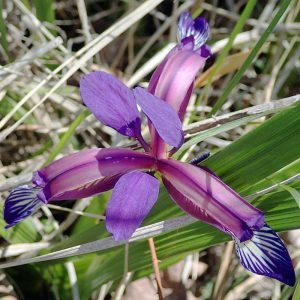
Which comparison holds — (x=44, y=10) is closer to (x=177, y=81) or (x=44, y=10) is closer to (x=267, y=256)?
(x=177, y=81)

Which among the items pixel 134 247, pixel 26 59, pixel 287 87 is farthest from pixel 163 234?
pixel 287 87

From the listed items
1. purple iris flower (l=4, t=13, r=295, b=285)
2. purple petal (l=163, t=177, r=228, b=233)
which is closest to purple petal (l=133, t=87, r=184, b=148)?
purple iris flower (l=4, t=13, r=295, b=285)

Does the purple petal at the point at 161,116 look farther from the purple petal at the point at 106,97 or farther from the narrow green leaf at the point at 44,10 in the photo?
the narrow green leaf at the point at 44,10

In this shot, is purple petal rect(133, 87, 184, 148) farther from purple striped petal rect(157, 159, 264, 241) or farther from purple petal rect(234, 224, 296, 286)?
purple petal rect(234, 224, 296, 286)

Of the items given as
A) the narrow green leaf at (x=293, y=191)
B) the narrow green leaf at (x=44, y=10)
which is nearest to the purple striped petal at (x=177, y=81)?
the narrow green leaf at (x=293, y=191)

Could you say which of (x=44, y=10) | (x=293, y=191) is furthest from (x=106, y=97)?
(x=44, y=10)
